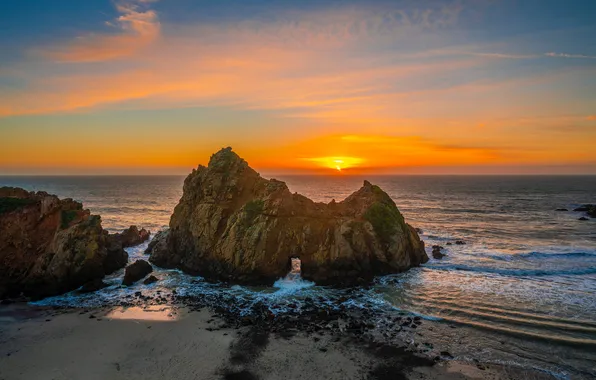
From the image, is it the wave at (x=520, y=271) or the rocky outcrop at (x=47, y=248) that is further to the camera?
the wave at (x=520, y=271)

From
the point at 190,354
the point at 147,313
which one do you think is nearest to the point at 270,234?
the point at 147,313

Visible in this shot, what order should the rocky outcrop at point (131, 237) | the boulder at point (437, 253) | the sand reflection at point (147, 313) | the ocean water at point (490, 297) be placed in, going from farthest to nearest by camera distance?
the rocky outcrop at point (131, 237), the boulder at point (437, 253), the sand reflection at point (147, 313), the ocean water at point (490, 297)

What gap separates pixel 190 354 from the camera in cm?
2236

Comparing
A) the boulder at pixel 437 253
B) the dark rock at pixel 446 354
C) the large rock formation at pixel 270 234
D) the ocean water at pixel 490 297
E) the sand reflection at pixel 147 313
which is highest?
the large rock formation at pixel 270 234

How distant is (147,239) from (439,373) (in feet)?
157

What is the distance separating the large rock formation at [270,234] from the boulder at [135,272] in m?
3.38

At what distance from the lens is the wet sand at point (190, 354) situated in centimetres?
2030

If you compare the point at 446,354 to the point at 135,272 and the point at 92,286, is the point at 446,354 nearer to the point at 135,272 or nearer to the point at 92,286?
the point at 135,272

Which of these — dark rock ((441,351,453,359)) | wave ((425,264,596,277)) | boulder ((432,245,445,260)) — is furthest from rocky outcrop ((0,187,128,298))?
boulder ((432,245,445,260))

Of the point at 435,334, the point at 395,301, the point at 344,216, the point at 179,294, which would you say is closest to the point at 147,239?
the point at 179,294

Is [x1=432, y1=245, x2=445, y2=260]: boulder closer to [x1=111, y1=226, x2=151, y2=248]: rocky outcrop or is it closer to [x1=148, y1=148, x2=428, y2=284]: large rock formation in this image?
[x1=148, y1=148, x2=428, y2=284]: large rock formation

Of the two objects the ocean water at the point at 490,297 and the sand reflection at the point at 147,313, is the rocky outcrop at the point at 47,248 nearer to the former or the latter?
the ocean water at the point at 490,297

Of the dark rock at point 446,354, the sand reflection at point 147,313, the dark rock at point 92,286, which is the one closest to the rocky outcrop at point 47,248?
the dark rock at point 92,286

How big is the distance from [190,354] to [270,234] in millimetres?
16097
